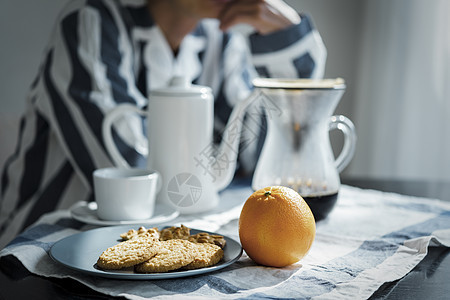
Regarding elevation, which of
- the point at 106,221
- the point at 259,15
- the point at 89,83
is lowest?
the point at 106,221

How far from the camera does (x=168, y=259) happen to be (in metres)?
0.66

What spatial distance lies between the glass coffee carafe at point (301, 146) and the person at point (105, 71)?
1.25ft

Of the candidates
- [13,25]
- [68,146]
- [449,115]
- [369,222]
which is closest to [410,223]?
[369,222]

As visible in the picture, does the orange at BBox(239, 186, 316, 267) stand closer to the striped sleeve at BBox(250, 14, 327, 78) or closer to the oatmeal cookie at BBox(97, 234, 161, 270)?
the oatmeal cookie at BBox(97, 234, 161, 270)

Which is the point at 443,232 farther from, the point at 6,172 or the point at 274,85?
the point at 6,172

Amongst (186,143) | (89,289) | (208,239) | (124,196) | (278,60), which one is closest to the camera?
(89,289)

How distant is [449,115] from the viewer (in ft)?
7.98

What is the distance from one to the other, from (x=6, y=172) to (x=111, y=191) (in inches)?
29.2

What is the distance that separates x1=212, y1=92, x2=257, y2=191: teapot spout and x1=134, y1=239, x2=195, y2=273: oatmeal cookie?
1.06 feet

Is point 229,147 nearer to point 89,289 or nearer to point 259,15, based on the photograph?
point 89,289

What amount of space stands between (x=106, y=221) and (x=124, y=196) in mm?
52

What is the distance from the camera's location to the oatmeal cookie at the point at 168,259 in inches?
25.7

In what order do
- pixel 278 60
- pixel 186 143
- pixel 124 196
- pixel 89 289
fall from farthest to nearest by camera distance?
pixel 278 60 → pixel 186 143 → pixel 124 196 → pixel 89 289

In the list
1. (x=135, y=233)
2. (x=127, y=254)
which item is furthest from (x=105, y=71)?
(x=127, y=254)
